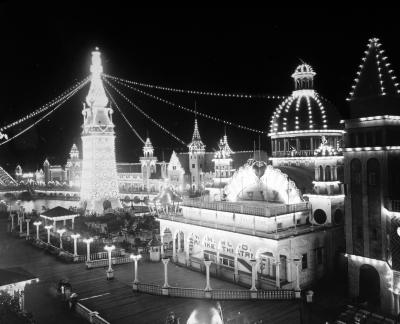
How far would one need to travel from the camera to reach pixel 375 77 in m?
24.2

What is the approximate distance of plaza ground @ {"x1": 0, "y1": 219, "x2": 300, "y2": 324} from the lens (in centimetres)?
2206

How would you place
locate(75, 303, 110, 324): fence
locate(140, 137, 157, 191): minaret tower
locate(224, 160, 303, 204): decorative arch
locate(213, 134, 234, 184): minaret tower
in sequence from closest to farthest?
1. locate(75, 303, 110, 324): fence
2. locate(224, 160, 303, 204): decorative arch
3. locate(213, 134, 234, 184): minaret tower
4. locate(140, 137, 157, 191): minaret tower

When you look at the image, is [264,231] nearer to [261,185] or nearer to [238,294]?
[238,294]

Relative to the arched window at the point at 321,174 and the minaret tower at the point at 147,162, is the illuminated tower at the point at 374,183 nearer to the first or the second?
the arched window at the point at 321,174

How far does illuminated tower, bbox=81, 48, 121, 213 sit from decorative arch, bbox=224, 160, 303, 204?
68.8 feet

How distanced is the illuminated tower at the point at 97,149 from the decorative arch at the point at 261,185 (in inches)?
826

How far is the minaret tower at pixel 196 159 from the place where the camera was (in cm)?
8125

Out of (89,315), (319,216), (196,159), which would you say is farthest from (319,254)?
(196,159)

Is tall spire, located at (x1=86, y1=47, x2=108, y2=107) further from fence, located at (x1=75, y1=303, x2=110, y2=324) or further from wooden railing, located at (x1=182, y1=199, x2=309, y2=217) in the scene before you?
fence, located at (x1=75, y1=303, x2=110, y2=324)

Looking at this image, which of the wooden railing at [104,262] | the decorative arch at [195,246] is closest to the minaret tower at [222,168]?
the decorative arch at [195,246]

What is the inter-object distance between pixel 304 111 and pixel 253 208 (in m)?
13.3

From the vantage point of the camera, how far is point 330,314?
22.3m

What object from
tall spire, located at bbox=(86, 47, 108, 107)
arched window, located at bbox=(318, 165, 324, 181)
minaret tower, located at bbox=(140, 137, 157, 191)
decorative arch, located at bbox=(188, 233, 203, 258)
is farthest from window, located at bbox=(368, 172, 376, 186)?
minaret tower, located at bbox=(140, 137, 157, 191)

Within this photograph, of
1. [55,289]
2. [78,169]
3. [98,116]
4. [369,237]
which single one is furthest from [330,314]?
[78,169]
